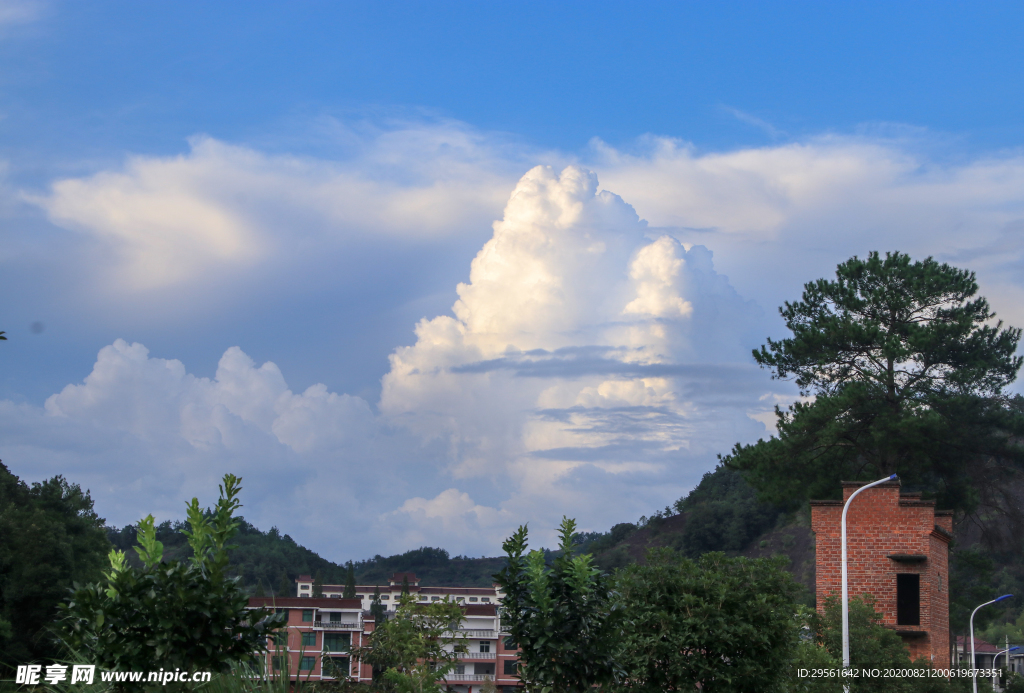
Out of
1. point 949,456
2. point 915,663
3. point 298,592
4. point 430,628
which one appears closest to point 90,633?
point 430,628

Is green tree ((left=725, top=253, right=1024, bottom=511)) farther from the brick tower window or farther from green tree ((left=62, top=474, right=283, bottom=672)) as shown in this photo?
green tree ((left=62, top=474, right=283, bottom=672))

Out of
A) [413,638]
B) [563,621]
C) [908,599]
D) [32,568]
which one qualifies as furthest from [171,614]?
[32,568]

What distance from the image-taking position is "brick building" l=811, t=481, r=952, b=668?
91.3 ft

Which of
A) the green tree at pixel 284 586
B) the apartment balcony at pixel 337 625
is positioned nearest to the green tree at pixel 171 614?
the apartment balcony at pixel 337 625

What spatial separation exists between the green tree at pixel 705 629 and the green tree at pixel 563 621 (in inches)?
84.4

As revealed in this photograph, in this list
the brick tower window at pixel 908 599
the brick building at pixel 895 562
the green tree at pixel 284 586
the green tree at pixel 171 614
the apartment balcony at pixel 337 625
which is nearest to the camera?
the green tree at pixel 171 614

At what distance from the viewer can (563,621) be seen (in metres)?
10.6

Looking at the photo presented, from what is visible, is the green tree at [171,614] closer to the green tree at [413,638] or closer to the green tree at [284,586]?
the green tree at [413,638]

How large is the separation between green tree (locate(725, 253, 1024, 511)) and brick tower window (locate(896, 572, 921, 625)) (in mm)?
9408

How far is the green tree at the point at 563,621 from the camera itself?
10.5 metres

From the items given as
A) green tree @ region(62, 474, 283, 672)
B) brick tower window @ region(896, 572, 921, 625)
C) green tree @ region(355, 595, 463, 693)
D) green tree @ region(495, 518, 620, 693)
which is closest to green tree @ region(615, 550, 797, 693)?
green tree @ region(495, 518, 620, 693)

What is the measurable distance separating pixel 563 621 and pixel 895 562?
21.4 m

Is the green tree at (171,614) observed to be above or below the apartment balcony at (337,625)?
above

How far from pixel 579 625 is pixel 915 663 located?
1778 centimetres
